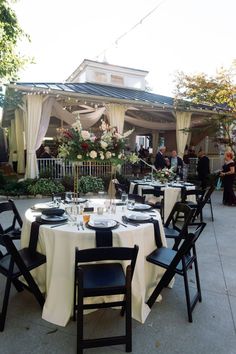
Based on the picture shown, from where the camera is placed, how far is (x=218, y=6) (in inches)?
231

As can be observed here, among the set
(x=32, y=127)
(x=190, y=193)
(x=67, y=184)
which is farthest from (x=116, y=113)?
(x=190, y=193)

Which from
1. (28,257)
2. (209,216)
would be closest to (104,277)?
(28,257)

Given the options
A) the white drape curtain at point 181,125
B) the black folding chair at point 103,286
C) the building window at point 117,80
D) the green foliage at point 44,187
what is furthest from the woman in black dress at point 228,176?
the building window at point 117,80

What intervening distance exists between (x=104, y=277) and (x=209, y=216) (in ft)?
16.7

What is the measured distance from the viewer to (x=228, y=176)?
789 centimetres

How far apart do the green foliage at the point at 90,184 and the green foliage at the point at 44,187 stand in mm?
682

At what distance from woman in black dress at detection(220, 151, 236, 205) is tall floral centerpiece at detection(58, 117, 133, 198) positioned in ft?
17.4

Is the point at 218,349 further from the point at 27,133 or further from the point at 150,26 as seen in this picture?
the point at 27,133

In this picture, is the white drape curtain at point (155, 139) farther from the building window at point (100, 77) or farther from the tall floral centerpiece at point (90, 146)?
the tall floral centerpiece at point (90, 146)

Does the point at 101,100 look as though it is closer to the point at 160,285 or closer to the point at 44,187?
the point at 44,187

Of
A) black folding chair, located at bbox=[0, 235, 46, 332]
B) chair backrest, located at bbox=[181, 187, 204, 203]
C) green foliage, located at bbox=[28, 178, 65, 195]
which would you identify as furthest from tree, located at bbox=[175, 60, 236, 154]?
black folding chair, located at bbox=[0, 235, 46, 332]

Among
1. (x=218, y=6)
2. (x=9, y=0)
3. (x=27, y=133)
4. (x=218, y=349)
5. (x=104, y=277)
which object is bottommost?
(x=218, y=349)

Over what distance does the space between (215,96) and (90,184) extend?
644 cm

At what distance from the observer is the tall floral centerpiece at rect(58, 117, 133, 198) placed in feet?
10.6
